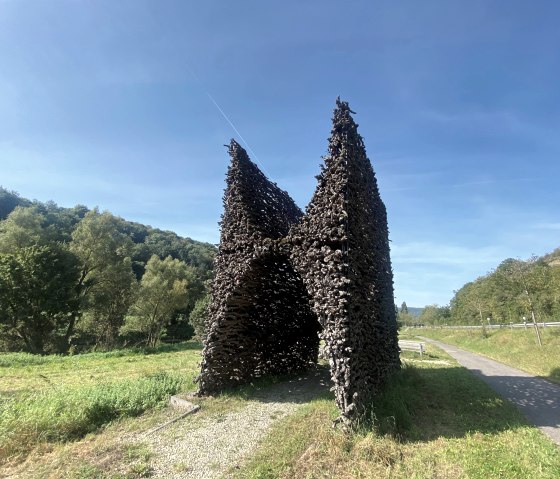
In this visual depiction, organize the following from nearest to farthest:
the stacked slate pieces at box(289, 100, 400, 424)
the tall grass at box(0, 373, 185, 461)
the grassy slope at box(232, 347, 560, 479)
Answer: the grassy slope at box(232, 347, 560, 479)
the tall grass at box(0, 373, 185, 461)
the stacked slate pieces at box(289, 100, 400, 424)

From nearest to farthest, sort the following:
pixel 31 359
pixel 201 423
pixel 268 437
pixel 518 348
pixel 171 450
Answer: pixel 171 450 → pixel 268 437 → pixel 201 423 → pixel 31 359 → pixel 518 348

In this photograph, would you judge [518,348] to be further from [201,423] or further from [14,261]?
[14,261]

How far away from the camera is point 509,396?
8383 millimetres

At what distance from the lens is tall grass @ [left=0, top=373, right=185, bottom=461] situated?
17.6ft

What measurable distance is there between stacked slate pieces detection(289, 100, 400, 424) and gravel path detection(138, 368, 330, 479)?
1.66m

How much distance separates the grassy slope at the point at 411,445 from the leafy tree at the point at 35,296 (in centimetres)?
2251

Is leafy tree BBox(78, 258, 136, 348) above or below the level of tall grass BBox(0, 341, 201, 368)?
above

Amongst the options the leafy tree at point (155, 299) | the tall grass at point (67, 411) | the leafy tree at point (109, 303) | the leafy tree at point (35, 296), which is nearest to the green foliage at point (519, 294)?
the tall grass at point (67, 411)

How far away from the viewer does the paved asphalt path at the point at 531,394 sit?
6406mm

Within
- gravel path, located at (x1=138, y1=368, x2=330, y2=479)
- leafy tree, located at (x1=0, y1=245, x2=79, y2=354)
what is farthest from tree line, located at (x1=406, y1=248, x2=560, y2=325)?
leafy tree, located at (x1=0, y1=245, x2=79, y2=354)

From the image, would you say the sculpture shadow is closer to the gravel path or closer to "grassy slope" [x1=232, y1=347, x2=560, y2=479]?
the gravel path

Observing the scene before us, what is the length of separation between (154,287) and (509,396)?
25.9 meters

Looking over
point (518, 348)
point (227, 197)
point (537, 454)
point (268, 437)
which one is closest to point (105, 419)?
point (268, 437)

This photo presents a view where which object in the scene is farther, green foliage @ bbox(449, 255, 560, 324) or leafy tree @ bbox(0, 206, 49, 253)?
leafy tree @ bbox(0, 206, 49, 253)
